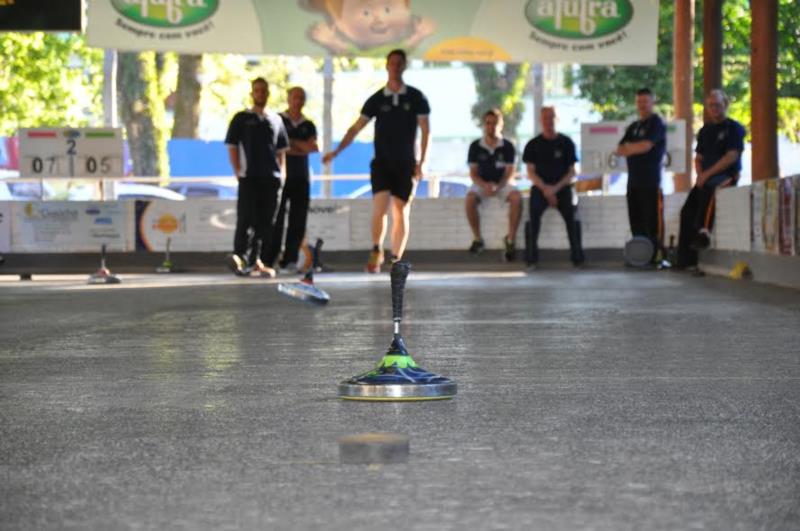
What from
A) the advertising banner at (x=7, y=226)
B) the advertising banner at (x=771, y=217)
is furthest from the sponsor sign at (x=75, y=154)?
the advertising banner at (x=771, y=217)

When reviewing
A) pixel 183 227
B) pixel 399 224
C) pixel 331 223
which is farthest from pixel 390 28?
pixel 399 224

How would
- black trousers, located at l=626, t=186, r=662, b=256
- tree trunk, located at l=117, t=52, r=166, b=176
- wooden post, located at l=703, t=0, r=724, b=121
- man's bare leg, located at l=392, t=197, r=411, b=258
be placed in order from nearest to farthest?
man's bare leg, located at l=392, t=197, r=411, b=258
black trousers, located at l=626, t=186, r=662, b=256
wooden post, located at l=703, t=0, r=724, b=121
tree trunk, located at l=117, t=52, r=166, b=176

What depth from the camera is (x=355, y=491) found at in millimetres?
3996

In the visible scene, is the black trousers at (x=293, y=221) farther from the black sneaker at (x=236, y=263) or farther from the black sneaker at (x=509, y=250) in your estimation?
the black sneaker at (x=509, y=250)

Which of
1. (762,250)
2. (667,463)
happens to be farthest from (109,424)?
(762,250)

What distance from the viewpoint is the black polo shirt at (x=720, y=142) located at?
17.4m

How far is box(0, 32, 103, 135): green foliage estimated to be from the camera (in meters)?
44.0

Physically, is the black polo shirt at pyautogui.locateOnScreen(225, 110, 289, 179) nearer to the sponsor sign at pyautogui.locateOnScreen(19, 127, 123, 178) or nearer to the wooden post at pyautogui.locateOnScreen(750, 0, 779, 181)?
the wooden post at pyautogui.locateOnScreen(750, 0, 779, 181)

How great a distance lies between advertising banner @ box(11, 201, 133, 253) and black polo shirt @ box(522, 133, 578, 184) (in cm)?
533

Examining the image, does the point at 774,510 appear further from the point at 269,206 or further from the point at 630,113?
the point at 630,113

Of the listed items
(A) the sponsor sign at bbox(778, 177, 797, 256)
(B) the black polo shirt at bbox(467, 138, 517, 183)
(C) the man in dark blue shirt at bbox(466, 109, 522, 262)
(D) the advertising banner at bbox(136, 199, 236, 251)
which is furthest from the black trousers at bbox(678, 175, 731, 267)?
(D) the advertising banner at bbox(136, 199, 236, 251)

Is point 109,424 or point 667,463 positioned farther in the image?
point 109,424

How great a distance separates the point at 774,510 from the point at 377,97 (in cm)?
1297

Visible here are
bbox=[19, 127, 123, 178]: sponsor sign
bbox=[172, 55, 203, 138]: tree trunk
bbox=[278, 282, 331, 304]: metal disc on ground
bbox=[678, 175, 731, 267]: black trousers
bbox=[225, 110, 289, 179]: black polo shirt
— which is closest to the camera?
bbox=[278, 282, 331, 304]: metal disc on ground
